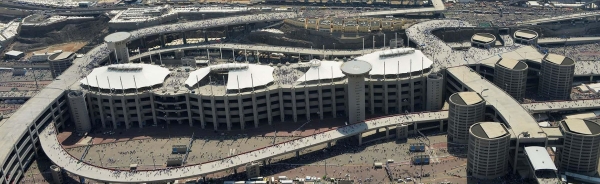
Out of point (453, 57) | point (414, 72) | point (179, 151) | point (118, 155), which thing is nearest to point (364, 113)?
point (414, 72)

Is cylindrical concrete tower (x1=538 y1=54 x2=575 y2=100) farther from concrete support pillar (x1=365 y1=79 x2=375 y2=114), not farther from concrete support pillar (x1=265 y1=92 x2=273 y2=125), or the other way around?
concrete support pillar (x1=265 y1=92 x2=273 y2=125)

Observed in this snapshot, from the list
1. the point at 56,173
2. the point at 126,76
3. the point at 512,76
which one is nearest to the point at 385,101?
the point at 512,76

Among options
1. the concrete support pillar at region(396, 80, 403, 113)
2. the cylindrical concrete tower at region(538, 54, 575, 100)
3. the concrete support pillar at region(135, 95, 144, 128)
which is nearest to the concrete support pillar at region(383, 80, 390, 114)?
the concrete support pillar at region(396, 80, 403, 113)

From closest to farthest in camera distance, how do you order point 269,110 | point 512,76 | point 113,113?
point 512,76
point 269,110
point 113,113

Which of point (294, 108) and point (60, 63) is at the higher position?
point (60, 63)

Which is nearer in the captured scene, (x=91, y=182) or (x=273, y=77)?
(x=91, y=182)

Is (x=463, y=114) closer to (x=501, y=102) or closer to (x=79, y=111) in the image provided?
(x=501, y=102)

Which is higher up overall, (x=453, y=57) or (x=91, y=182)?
(x=453, y=57)

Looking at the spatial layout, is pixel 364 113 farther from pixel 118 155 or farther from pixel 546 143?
pixel 118 155
